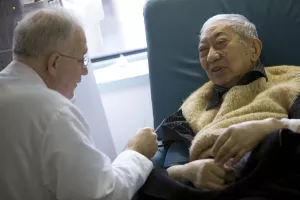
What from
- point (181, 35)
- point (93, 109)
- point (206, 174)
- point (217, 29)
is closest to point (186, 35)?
point (181, 35)

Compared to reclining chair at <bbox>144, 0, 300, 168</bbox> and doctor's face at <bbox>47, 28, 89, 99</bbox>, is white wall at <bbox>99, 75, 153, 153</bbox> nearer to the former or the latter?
reclining chair at <bbox>144, 0, 300, 168</bbox>

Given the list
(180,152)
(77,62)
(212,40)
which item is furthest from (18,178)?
→ (212,40)

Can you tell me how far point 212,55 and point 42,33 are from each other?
693 millimetres

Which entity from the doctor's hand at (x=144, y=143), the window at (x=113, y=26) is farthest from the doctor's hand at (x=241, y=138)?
the window at (x=113, y=26)

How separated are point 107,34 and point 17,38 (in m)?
1.28

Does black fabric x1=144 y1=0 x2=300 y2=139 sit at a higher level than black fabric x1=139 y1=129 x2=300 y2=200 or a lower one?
higher

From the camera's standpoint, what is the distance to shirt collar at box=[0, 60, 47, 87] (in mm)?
1093

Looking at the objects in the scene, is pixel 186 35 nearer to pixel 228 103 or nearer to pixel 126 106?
pixel 228 103

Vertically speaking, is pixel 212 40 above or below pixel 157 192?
above

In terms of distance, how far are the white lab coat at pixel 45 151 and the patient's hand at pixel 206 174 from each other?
30 cm

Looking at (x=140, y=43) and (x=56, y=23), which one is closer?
(x=56, y=23)

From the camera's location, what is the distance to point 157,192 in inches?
47.2

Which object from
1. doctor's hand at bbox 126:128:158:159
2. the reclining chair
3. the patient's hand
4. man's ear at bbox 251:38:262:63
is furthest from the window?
the patient's hand

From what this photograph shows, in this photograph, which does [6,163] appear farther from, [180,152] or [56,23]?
[180,152]
